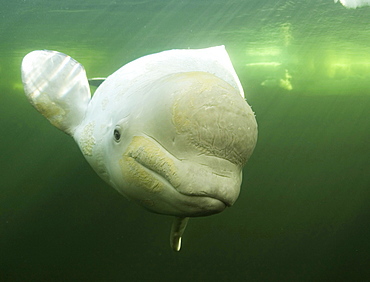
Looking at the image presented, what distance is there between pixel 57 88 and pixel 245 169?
3860 mm

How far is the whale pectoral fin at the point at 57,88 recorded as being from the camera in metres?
3.44

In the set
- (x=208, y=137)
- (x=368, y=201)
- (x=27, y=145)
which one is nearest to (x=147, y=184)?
(x=208, y=137)

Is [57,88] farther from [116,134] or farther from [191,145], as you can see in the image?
[191,145]

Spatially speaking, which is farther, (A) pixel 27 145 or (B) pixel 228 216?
(B) pixel 228 216

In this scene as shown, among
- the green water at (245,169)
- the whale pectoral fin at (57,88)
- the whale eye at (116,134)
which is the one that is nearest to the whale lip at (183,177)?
the whale eye at (116,134)

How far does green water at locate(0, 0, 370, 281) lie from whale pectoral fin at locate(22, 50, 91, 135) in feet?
7.27

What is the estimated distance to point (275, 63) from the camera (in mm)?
6805

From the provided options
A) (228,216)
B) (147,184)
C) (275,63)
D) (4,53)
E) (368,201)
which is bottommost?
(368,201)

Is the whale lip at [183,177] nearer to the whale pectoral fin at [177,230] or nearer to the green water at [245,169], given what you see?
the whale pectoral fin at [177,230]

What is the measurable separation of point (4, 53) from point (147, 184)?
16.6 ft

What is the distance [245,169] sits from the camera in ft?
21.4

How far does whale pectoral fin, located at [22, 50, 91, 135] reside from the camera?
3.44 metres

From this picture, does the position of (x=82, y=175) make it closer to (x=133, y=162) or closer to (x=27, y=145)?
(x=27, y=145)

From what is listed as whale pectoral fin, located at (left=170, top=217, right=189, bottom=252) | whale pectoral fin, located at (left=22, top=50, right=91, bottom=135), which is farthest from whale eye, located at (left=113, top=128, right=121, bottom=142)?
whale pectoral fin, located at (left=170, top=217, right=189, bottom=252)
